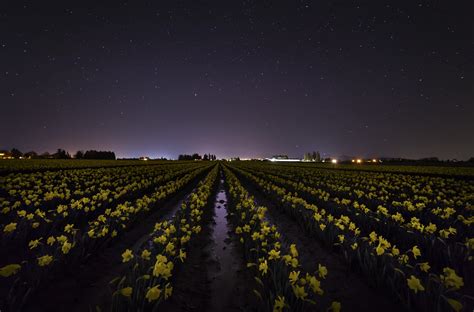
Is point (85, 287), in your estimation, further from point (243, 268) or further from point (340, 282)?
point (340, 282)

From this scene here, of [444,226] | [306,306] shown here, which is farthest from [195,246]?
[444,226]

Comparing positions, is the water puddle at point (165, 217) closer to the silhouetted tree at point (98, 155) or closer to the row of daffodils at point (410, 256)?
the row of daffodils at point (410, 256)

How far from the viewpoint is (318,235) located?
625 centimetres

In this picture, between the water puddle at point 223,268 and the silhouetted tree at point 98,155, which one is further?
the silhouetted tree at point 98,155

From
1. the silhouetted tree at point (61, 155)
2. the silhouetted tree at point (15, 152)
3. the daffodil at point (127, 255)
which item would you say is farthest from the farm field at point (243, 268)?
the silhouetted tree at point (15, 152)

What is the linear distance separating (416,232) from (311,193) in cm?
602

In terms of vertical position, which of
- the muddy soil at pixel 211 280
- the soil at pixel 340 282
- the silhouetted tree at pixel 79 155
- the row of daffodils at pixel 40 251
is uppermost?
the silhouetted tree at pixel 79 155

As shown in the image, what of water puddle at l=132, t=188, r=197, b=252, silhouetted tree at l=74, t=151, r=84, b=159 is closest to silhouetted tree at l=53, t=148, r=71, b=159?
silhouetted tree at l=74, t=151, r=84, b=159

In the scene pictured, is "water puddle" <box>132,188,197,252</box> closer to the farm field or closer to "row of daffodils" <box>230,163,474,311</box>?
the farm field

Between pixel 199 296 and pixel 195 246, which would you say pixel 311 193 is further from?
pixel 199 296

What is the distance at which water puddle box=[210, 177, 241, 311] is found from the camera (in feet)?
13.3

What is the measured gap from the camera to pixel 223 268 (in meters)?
5.22

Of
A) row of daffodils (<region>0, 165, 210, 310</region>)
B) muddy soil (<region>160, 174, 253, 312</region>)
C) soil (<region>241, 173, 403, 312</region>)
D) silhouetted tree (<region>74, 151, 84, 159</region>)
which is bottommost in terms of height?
muddy soil (<region>160, 174, 253, 312</region>)

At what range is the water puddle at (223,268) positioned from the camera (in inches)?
160
